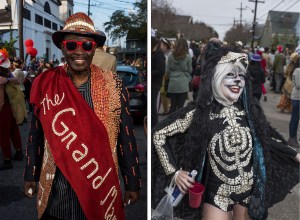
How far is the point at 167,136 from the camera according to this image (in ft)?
6.93

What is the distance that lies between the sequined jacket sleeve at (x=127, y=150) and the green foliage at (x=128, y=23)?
0.37 m

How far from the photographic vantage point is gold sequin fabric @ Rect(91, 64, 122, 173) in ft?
5.71

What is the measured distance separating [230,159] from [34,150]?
1003mm

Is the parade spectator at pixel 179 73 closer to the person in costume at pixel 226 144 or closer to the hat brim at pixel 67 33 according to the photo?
the person in costume at pixel 226 144

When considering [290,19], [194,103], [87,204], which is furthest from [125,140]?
[290,19]

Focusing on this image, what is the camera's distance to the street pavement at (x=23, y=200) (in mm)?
3088

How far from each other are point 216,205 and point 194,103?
57 centimetres

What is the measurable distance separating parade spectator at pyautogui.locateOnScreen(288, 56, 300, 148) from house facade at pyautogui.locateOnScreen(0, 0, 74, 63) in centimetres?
375

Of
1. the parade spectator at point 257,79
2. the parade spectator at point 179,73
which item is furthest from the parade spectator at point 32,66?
the parade spectator at point 179,73

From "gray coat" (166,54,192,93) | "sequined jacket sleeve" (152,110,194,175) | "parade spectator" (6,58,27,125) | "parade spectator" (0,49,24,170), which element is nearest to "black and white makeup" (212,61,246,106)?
"sequined jacket sleeve" (152,110,194,175)

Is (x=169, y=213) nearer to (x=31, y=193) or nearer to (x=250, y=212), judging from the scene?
(x=250, y=212)

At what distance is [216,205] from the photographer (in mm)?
2016

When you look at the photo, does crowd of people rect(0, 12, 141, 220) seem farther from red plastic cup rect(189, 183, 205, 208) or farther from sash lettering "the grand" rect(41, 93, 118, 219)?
red plastic cup rect(189, 183, 205, 208)

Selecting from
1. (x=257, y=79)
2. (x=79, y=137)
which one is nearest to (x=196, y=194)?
(x=79, y=137)
